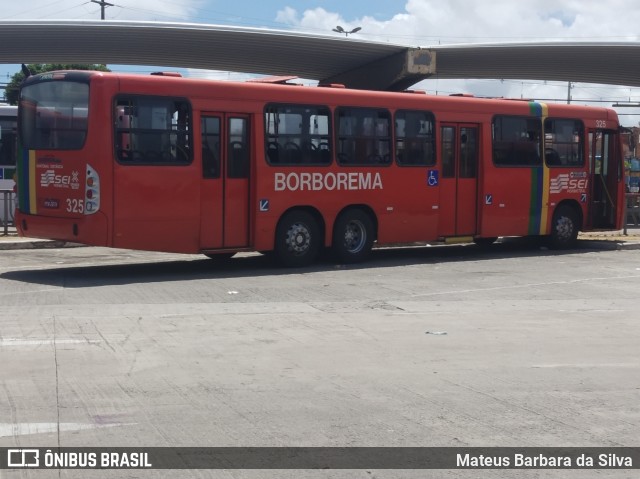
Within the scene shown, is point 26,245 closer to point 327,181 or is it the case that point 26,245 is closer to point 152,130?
point 152,130

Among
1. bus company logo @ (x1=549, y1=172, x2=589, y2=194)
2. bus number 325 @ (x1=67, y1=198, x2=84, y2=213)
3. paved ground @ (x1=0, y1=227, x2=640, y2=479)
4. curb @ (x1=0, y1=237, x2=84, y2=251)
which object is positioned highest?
bus company logo @ (x1=549, y1=172, x2=589, y2=194)

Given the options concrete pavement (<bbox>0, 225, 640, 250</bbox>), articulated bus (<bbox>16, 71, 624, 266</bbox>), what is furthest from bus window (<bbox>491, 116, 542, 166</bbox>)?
concrete pavement (<bbox>0, 225, 640, 250</bbox>)

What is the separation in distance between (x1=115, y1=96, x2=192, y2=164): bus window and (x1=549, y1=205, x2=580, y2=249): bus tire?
30.8 ft

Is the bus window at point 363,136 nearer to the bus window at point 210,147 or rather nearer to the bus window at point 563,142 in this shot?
the bus window at point 210,147

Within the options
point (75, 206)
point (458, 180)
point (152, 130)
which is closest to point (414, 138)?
point (458, 180)

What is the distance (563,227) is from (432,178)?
4126 mm

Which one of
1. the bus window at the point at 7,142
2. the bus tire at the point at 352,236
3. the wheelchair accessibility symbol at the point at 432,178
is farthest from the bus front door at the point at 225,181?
the bus window at the point at 7,142

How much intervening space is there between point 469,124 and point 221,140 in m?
5.98

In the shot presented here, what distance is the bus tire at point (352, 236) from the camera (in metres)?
17.9

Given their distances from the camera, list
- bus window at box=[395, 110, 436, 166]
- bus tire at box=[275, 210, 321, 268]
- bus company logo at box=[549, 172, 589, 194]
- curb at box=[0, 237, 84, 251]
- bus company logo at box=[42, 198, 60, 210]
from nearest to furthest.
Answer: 1. bus company logo at box=[42, 198, 60, 210]
2. bus tire at box=[275, 210, 321, 268]
3. bus window at box=[395, 110, 436, 166]
4. curb at box=[0, 237, 84, 251]
5. bus company logo at box=[549, 172, 589, 194]

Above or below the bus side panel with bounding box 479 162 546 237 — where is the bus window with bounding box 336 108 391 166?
above

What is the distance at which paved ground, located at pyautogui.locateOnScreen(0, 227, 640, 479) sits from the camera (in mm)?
6840

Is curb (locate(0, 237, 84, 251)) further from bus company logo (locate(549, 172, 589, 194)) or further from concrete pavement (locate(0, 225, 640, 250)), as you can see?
bus company logo (locate(549, 172, 589, 194))
